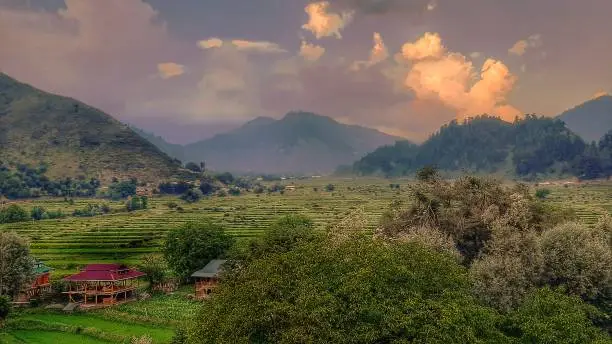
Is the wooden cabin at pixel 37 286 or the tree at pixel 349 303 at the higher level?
the tree at pixel 349 303

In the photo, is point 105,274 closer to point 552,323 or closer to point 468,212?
point 468,212

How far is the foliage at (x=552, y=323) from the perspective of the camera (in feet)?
86.3

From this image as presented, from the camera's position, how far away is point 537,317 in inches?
1117

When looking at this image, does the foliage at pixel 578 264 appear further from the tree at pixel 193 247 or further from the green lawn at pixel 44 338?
the tree at pixel 193 247

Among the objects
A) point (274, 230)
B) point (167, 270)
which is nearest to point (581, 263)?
point (274, 230)

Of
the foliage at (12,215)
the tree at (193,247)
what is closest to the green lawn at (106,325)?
the tree at (193,247)

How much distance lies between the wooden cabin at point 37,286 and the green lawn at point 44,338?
11.7m

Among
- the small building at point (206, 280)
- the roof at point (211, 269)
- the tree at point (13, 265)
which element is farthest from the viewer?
the roof at point (211, 269)

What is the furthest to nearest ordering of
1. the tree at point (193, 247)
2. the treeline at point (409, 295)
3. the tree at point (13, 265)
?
the tree at point (193, 247), the tree at point (13, 265), the treeline at point (409, 295)

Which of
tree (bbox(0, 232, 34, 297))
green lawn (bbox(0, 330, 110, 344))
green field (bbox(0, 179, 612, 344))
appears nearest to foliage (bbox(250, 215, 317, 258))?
green field (bbox(0, 179, 612, 344))

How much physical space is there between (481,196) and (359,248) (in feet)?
93.7

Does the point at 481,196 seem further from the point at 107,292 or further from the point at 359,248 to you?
the point at 107,292

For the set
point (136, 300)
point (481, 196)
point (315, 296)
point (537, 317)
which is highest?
point (481, 196)

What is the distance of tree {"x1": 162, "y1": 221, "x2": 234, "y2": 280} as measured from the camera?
223 feet
